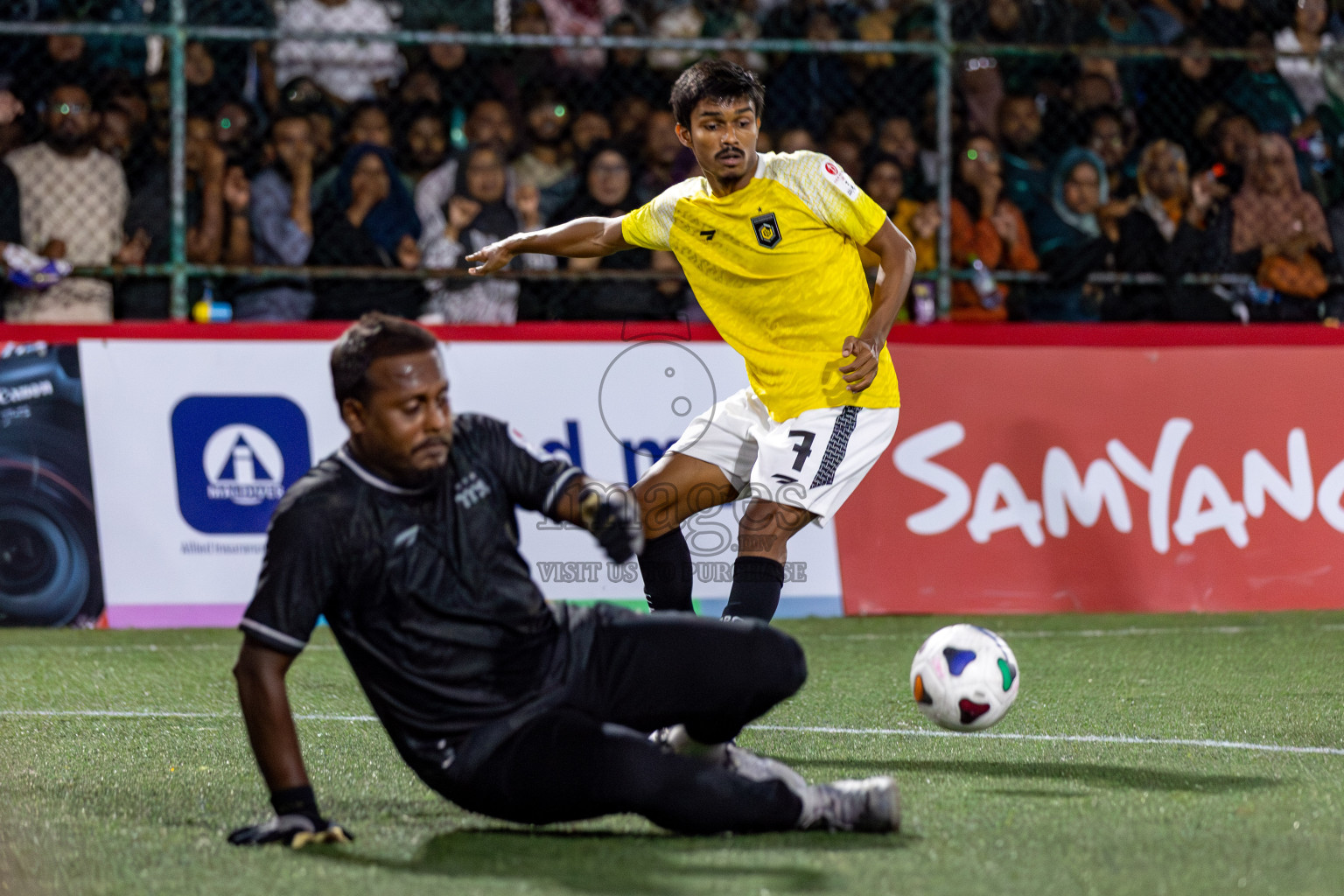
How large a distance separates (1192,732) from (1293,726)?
1.15 feet

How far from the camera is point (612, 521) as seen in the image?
336 centimetres

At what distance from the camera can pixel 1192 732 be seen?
16.5 feet

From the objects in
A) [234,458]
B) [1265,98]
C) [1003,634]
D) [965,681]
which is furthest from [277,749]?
[1265,98]

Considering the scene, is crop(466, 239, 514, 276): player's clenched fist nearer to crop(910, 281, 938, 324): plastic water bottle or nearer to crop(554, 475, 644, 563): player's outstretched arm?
crop(554, 475, 644, 563): player's outstretched arm

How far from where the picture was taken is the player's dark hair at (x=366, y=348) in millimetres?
3287

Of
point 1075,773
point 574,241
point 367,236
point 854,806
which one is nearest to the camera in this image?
point 854,806

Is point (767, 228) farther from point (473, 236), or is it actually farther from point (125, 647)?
point (473, 236)

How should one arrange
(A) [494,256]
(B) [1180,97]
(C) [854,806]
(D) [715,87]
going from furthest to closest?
(B) [1180,97], (A) [494,256], (D) [715,87], (C) [854,806]

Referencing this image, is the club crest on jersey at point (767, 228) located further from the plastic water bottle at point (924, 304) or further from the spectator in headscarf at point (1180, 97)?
the spectator in headscarf at point (1180, 97)

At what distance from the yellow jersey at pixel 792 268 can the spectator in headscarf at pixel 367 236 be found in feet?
12.1

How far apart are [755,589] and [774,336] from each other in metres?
0.85

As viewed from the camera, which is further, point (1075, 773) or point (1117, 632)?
point (1117, 632)

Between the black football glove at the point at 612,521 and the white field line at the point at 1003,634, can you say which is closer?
the black football glove at the point at 612,521

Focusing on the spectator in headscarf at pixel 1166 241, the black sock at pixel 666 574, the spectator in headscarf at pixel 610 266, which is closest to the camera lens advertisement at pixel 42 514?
the spectator in headscarf at pixel 610 266
